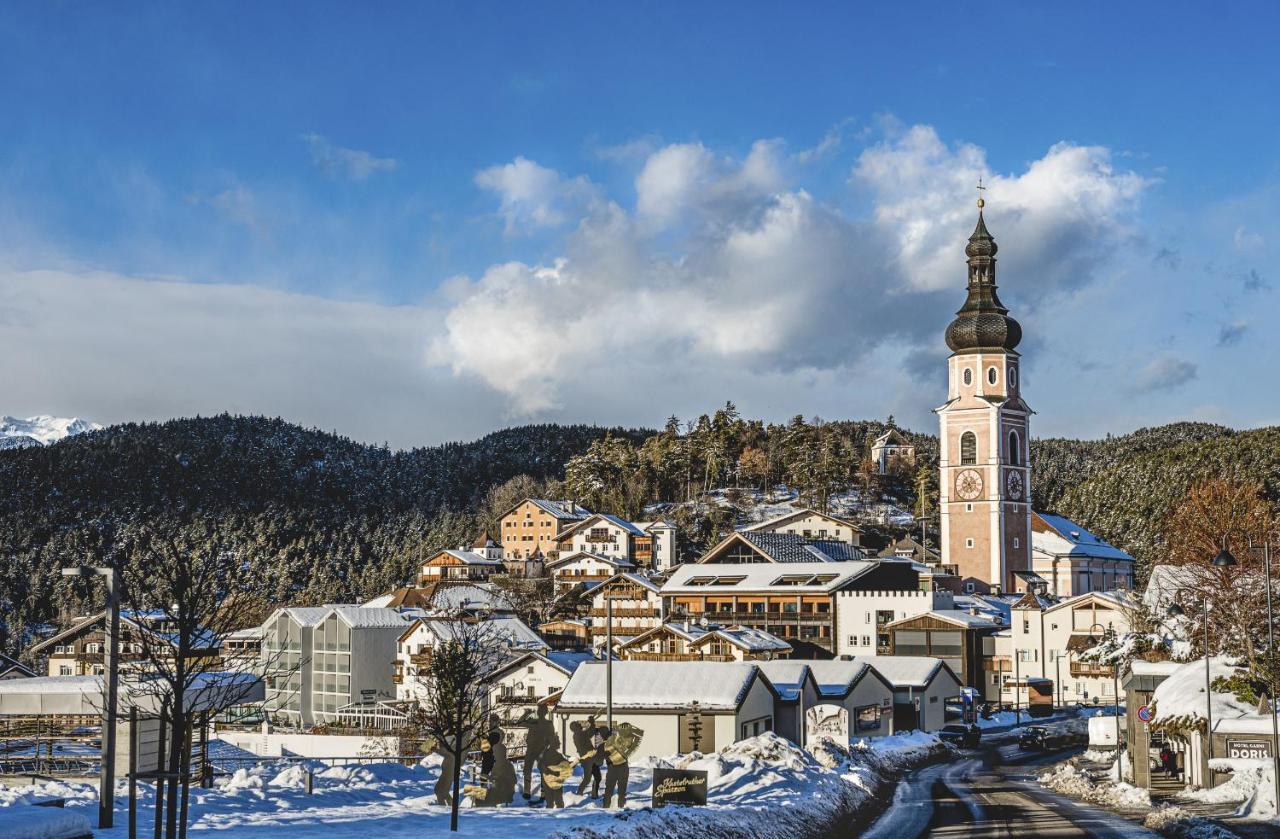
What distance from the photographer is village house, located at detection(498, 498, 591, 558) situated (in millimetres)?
137750

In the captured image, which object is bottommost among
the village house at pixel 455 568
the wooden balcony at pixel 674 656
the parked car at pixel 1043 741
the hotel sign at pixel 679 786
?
the parked car at pixel 1043 741

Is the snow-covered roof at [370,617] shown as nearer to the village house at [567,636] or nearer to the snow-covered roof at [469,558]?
the village house at [567,636]

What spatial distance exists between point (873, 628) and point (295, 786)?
62801 millimetres

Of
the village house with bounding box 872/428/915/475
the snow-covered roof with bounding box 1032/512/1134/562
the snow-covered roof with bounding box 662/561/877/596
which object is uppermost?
the village house with bounding box 872/428/915/475

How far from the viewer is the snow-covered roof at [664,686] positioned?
168 feet

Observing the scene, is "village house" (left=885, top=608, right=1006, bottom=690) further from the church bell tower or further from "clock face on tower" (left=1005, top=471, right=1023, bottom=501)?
"clock face on tower" (left=1005, top=471, right=1023, bottom=501)

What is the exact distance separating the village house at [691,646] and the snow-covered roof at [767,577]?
16.7 meters

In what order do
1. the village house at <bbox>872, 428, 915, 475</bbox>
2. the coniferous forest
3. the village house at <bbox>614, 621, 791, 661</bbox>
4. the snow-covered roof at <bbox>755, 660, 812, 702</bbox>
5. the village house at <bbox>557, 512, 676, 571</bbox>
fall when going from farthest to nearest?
the village house at <bbox>872, 428, 915, 475</bbox>
the coniferous forest
the village house at <bbox>557, 512, 676, 571</bbox>
the village house at <bbox>614, 621, 791, 661</bbox>
the snow-covered roof at <bbox>755, 660, 812, 702</bbox>

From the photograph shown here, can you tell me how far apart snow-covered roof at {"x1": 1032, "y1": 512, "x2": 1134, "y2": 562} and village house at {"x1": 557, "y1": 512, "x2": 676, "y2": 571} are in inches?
1410

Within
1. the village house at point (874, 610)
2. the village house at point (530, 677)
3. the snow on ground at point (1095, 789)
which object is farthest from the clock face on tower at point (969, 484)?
the snow on ground at point (1095, 789)

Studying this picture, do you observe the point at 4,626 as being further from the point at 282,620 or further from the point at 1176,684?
the point at 1176,684

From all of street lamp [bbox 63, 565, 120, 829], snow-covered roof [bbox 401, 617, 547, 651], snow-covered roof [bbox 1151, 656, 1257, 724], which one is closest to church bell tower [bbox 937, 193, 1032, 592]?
snow-covered roof [bbox 401, 617, 547, 651]

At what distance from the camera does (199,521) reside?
170 meters

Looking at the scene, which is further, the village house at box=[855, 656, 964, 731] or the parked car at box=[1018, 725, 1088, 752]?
the village house at box=[855, 656, 964, 731]
